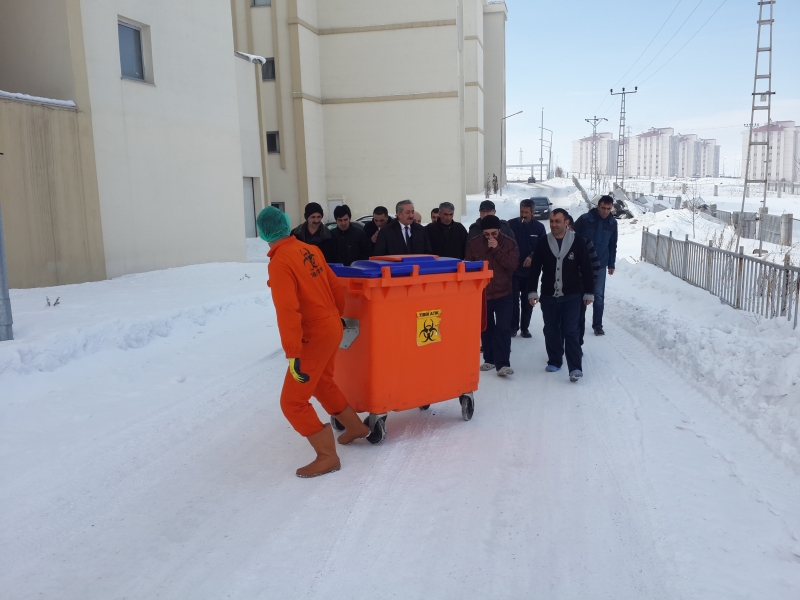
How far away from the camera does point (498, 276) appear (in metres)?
7.06

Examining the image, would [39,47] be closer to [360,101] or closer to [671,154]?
[360,101]

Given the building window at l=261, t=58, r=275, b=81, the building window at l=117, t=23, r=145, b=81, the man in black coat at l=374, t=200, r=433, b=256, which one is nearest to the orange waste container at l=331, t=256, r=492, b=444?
the man in black coat at l=374, t=200, r=433, b=256

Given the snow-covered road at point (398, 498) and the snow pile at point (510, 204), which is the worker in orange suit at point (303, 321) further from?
the snow pile at point (510, 204)

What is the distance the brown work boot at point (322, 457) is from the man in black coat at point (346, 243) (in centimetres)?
345

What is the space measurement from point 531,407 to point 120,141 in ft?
31.9

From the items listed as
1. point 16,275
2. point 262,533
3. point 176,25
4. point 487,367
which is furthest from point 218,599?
point 176,25

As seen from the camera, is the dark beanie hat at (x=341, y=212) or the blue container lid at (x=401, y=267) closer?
the blue container lid at (x=401, y=267)

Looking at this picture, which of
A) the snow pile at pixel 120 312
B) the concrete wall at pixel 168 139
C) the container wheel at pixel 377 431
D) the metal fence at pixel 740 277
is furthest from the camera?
the concrete wall at pixel 168 139

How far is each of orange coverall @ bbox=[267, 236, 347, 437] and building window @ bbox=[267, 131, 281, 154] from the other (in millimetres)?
26318

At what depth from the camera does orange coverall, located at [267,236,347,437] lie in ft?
13.8

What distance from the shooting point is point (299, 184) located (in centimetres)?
2956

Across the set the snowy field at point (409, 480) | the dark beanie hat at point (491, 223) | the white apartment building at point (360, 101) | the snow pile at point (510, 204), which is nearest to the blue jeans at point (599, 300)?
the snowy field at point (409, 480)

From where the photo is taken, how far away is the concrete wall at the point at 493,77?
60.9 metres

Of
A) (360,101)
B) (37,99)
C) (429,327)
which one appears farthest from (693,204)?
(429,327)
